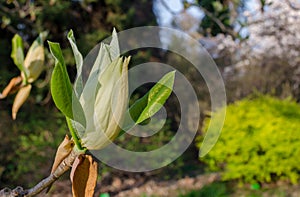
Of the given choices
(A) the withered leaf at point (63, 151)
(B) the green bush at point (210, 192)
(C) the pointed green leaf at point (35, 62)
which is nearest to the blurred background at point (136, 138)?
(B) the green bush at point (210, 192)

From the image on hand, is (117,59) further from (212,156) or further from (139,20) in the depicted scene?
(139,20)

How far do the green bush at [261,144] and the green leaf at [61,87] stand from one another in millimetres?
4689

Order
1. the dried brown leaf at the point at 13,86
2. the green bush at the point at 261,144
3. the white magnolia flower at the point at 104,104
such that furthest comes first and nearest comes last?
the green bush at the point at 261,144 → the dried brown leaf at the point at 13,86 → the white magnolia flower at the point at 104,104

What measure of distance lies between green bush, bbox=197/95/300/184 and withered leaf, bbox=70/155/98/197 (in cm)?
467

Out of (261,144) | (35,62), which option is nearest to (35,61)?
(35,62)

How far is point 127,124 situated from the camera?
440 mm

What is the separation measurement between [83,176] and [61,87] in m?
0.09

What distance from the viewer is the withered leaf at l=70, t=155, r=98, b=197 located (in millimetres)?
429

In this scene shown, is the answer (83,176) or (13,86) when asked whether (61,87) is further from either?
(13,86)

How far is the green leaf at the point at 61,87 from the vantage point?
0.42 metres

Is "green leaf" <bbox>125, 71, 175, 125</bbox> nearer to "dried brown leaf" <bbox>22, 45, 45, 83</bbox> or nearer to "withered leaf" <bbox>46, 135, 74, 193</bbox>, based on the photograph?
"withered leaf" <bbox>46, 135, 74, 193</bbox>

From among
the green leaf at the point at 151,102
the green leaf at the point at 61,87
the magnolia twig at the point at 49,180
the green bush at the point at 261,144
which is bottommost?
the green bush at the point at 261,144

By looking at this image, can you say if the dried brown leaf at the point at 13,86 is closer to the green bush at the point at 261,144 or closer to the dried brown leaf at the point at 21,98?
the dried brown leaf at the point at 21,98

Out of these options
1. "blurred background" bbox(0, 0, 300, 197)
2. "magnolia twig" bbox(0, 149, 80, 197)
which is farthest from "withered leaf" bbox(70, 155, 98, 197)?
"blurred background" bbox(0, 0, 300, 197)
